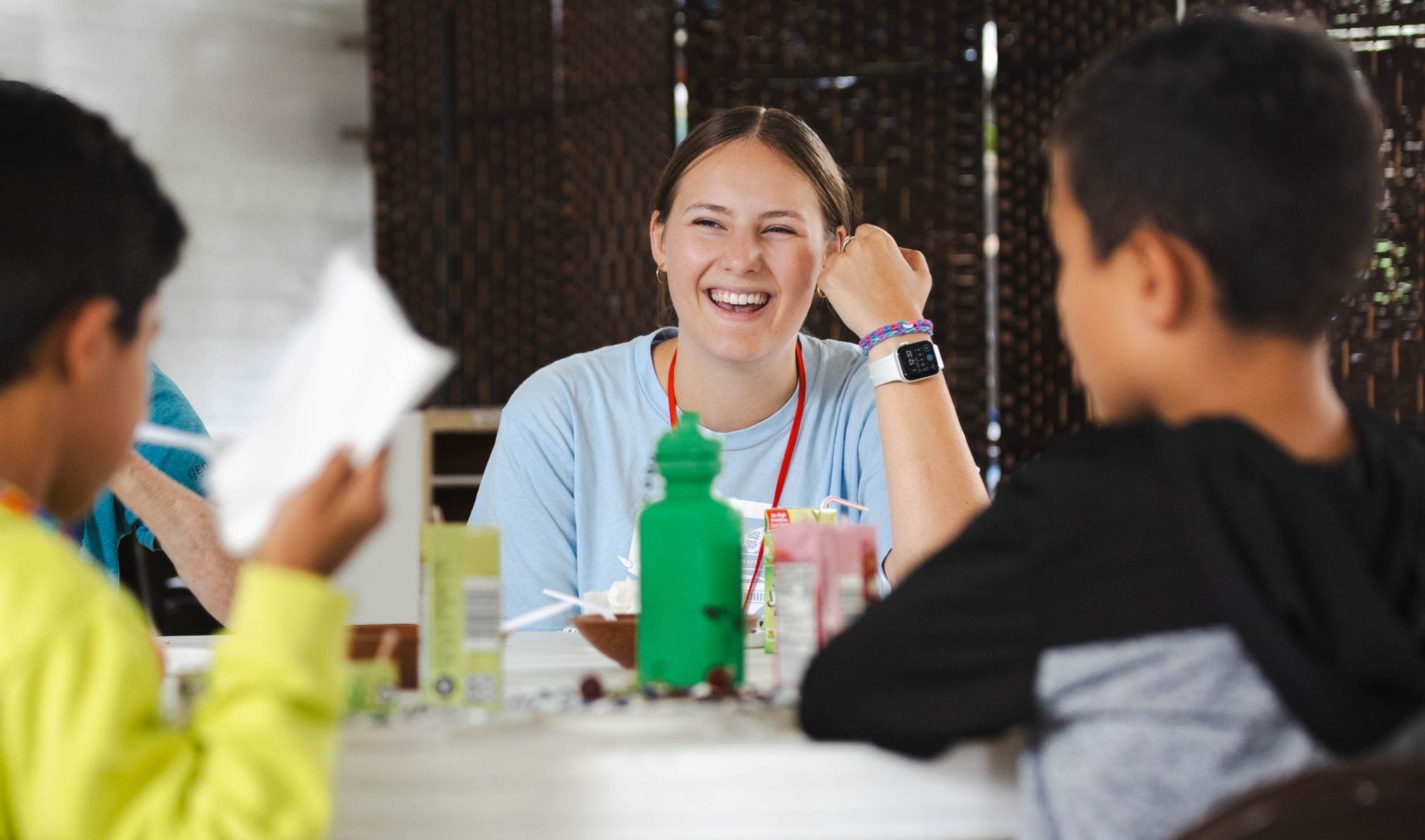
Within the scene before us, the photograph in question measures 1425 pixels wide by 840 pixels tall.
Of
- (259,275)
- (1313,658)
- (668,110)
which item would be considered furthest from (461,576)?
(259,275)

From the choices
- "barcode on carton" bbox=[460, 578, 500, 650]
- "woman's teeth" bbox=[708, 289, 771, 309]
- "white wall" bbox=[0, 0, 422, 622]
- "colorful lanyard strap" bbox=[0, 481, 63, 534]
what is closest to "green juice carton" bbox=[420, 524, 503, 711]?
"barcode on carton" bbox=[460, 578, 500, 650]

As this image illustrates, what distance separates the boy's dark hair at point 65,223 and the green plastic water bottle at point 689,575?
1.20ft

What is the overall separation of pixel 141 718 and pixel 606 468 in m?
1.13

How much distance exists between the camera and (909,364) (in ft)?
5.31

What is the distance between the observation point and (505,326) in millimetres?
4285

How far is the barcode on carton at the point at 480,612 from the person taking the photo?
0.89 meters

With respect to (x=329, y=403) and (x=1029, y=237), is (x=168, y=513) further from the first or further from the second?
(x=1029, y=237)

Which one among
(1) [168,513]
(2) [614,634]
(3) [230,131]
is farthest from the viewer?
(3) [230,131]

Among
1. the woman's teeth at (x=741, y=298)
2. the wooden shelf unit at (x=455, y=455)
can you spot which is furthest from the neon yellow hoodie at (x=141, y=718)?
the wooden shelf unit at (x=455, y=455)

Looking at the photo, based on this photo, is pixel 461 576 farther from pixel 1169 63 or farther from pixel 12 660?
pixel 1169 63

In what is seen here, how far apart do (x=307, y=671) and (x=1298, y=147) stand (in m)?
0.63

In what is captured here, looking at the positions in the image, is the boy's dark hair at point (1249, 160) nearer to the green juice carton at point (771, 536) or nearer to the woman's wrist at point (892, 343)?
the green juice carton at point (771, 536)

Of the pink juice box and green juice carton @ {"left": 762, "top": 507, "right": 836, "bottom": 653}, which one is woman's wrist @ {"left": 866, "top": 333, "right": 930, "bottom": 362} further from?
the pink juice box

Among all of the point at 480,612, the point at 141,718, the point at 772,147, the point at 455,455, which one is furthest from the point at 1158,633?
the point at 455,455
